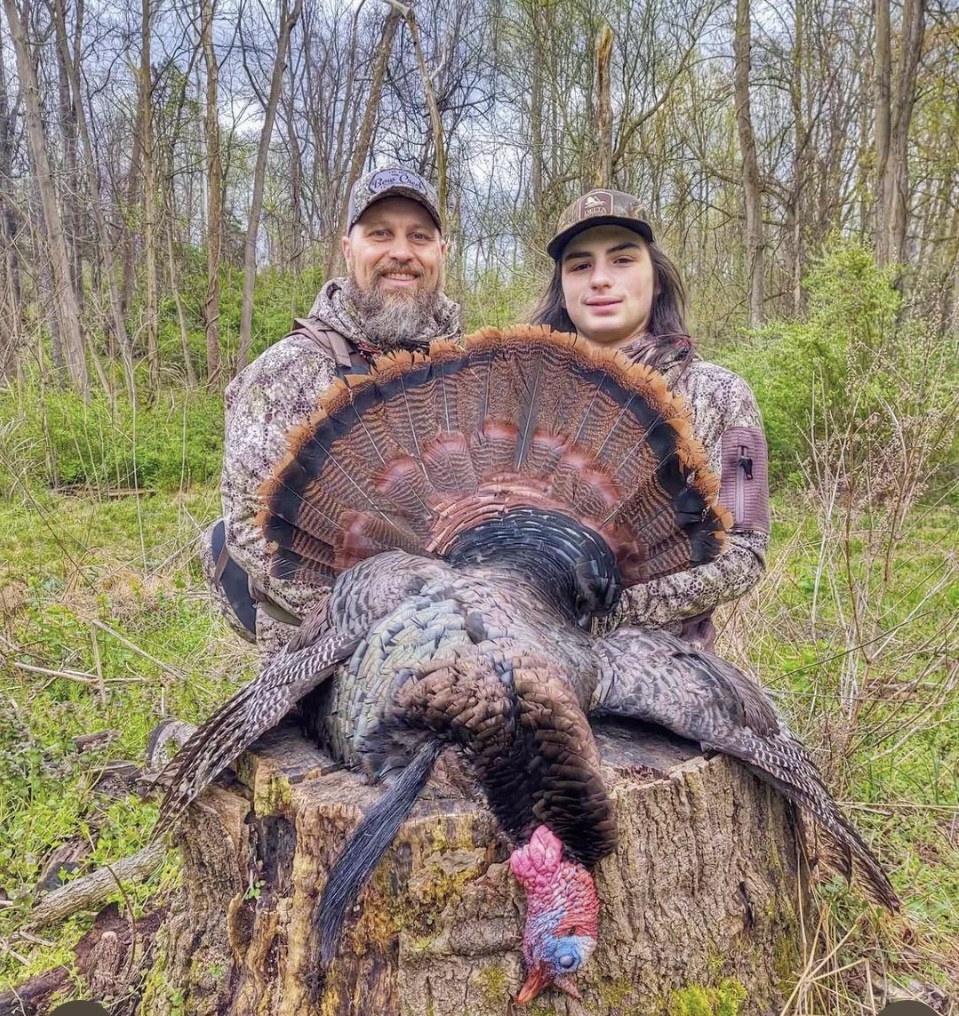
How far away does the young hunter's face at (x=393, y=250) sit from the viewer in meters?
3.40

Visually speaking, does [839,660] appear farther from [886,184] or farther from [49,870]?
[886,184]

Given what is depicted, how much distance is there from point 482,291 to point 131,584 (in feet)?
28.8

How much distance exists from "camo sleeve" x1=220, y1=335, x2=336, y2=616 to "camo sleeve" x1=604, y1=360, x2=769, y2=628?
126 centimetres

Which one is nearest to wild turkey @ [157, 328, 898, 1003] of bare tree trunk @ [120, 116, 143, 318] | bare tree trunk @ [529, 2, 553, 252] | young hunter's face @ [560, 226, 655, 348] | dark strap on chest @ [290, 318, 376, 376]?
young hunter's face @ [560, 226, 655, 348]

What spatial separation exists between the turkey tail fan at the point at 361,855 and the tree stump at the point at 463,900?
0.06 meters

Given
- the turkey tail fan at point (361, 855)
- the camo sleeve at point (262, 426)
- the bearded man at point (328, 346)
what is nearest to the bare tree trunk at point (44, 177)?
the bearded man at point (328, 346)

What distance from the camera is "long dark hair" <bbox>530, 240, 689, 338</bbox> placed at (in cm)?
322

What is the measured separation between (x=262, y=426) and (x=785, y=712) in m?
2.45

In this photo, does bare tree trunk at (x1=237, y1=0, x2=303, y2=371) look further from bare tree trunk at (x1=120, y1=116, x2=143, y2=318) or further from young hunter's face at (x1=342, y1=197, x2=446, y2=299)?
young hunter's face at (x1=342, y1=197, x2=446, y2=299)

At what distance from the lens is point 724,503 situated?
112 inches

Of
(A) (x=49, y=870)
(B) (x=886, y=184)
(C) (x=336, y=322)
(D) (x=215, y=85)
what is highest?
(D) (x=215, y=85)

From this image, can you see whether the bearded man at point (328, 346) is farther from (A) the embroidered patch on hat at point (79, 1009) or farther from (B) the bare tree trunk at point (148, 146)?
(B) the bare tree trunk at point (148, 146)

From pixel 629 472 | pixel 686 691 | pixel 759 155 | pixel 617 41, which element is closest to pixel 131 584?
pixel 629 472

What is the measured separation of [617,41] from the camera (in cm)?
1277
